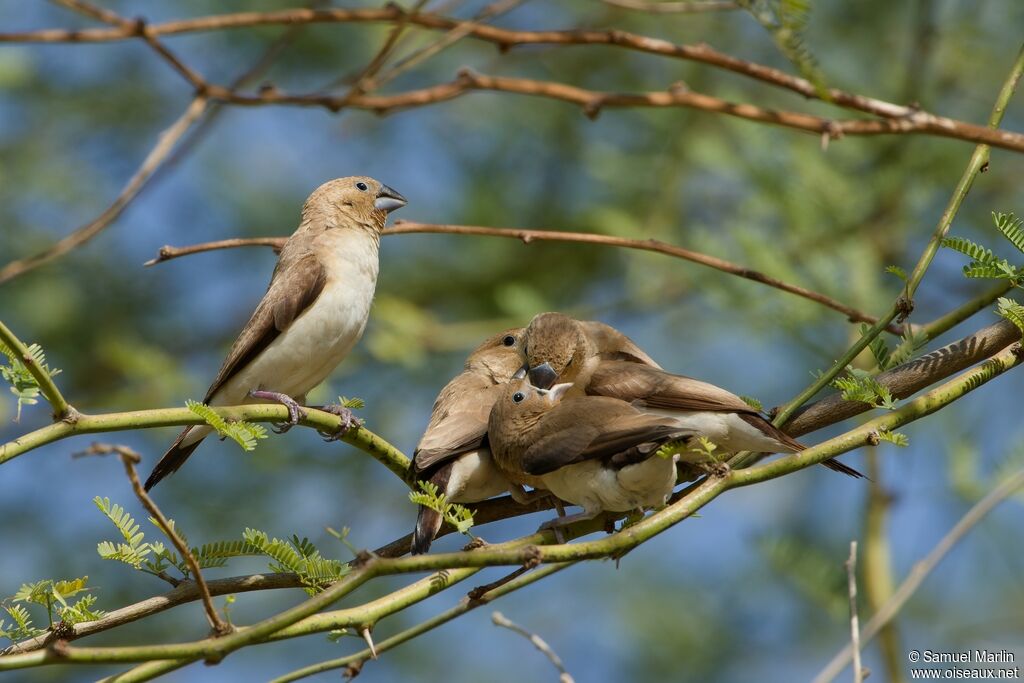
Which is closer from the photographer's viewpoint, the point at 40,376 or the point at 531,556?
the point at 531,556

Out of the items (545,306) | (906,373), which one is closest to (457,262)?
(545,306)

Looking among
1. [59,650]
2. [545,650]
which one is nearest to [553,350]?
[545,650]

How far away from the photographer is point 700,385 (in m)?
4.58

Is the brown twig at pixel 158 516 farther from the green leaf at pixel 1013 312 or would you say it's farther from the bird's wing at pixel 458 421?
the green leaf at pixel 1013 312

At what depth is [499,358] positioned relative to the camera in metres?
6.05

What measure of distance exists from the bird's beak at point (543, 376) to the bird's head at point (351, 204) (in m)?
1.71

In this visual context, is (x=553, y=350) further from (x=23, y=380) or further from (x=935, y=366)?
(x=23, y=380)

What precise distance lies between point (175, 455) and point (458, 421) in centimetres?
159

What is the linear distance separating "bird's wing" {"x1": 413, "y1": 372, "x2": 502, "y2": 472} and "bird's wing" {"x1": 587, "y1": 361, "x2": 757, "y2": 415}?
55 centimetres

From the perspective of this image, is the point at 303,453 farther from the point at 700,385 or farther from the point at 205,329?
the point at 700,385

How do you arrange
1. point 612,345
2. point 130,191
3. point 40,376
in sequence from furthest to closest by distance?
1. point 612,345
2. point 130,191
3. point 40,376

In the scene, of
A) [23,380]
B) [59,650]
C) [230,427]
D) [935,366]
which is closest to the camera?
[59,650]

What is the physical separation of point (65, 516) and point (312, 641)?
2872 millimetres

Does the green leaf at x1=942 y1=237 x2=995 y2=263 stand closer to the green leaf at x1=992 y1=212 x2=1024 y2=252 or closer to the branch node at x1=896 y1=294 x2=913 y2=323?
the green leaf at x1=992 y1=212 x2=1024 y2=252
